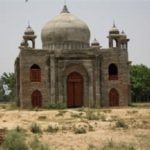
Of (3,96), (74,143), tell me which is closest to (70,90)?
(74,143)

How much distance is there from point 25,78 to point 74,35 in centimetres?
570

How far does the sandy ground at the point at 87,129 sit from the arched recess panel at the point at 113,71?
918 centimetres

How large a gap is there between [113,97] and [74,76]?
359 centimetres

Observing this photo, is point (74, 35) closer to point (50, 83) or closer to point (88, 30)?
point (88, 30)

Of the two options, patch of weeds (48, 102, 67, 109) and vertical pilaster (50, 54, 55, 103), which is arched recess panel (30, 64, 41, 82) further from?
patch of weeds (48, 102, 67, 109)

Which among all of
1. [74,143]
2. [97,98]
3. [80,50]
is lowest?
[74,143]

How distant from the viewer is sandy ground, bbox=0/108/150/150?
1810 centimetres

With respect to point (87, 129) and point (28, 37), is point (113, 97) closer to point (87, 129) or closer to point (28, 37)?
point (28, 37)

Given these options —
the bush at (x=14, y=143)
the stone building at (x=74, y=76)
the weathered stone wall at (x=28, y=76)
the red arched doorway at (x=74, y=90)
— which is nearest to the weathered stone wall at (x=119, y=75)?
the stone building at (x=74, y=76)

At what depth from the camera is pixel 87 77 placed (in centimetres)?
3962

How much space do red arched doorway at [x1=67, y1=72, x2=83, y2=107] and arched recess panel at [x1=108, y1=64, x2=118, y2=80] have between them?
2442mm

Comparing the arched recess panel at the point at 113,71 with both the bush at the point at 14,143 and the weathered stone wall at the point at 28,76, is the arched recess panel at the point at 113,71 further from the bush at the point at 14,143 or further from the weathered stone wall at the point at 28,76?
the bush at the point at 14,143

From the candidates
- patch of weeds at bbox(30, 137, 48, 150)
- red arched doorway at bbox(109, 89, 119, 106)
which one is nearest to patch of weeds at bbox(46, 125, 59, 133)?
patch of weeds at bbox(30, 137, 48, 150)

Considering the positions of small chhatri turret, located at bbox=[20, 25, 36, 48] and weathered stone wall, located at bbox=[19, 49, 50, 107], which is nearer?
weathered stone wall, located at bbox=[19, 49, 50, 107]
